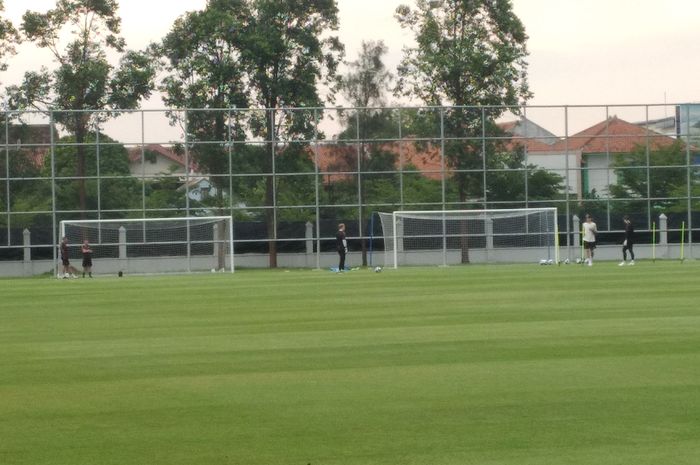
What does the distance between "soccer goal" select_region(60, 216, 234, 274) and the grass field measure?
85.2 ft

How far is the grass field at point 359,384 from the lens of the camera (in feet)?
26.6

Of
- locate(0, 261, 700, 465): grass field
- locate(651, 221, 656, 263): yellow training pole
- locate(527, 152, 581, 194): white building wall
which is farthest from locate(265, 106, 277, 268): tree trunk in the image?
locate(0, 261, 700, 465): grass field

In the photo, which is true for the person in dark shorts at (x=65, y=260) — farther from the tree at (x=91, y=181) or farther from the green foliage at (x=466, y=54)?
the green foliage at (x=466, y=54)

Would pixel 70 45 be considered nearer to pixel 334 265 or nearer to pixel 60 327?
pixel 334 265

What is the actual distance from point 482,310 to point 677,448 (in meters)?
12.3

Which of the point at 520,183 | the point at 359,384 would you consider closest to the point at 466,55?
the point at 520,183

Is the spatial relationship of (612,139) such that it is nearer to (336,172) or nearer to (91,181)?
(336,172)

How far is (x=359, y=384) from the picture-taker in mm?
11117

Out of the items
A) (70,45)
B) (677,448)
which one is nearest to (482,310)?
(677,448)

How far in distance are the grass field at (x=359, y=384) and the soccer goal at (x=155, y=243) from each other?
85.2 ft

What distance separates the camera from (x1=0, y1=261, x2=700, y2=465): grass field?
8.09m

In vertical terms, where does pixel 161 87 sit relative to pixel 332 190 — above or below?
above

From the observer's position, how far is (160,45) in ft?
200

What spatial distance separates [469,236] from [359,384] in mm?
40100
